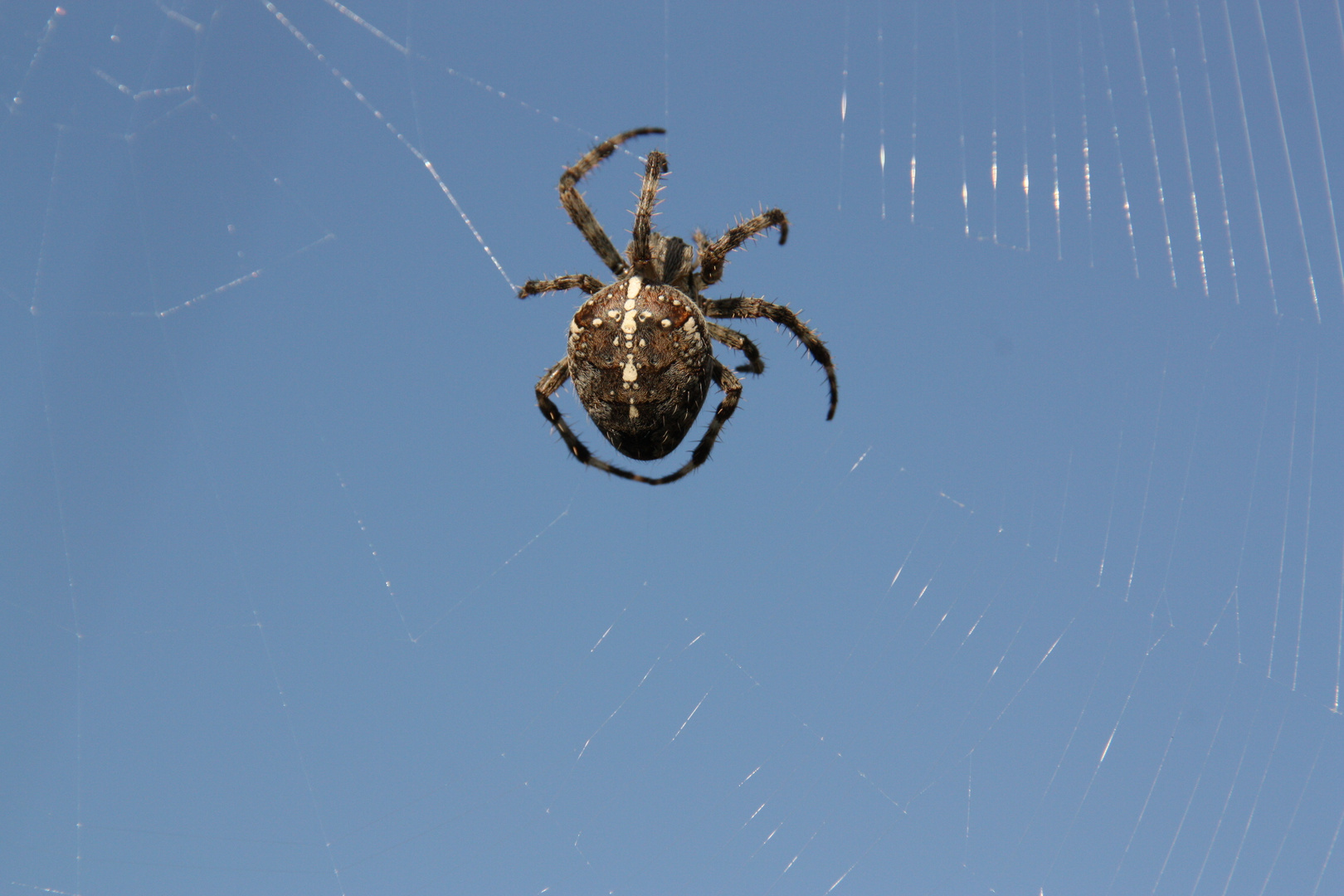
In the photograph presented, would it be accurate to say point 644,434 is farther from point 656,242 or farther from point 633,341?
point 656,242

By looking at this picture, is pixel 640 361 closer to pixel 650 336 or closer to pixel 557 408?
pixel 650 336

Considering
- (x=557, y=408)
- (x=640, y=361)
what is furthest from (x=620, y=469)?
(x=640, y=361)

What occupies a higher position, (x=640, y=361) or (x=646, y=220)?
(x=646, y=220)

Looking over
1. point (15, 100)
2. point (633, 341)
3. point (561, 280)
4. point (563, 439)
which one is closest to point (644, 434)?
point (633, 341)

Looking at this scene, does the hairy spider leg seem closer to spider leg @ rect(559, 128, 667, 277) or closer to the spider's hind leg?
the spider's hind leg

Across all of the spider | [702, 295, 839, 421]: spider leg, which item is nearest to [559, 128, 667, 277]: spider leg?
the spider

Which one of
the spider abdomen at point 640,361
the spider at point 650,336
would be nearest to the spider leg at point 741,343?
the spider at point 650,336
